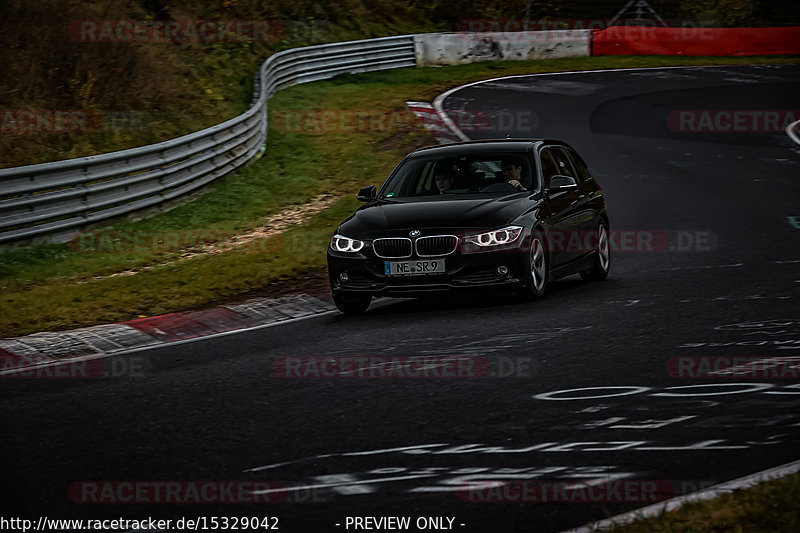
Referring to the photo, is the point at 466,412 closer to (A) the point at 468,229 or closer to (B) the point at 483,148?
(A) the point at 468,229

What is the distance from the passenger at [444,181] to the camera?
36.7ft

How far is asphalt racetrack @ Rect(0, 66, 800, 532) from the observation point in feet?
16.1

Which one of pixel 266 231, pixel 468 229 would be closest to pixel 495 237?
pixel 468 229

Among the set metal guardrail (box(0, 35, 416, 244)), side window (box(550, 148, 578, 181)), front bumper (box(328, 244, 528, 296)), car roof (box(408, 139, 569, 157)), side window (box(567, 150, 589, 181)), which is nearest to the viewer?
front bumper (box(328, 244, 528, 296))

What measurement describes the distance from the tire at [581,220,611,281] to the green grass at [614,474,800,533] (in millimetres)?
7348

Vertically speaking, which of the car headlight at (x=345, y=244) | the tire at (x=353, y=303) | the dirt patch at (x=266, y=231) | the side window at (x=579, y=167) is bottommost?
the dirt patch at (x=266, y=231)

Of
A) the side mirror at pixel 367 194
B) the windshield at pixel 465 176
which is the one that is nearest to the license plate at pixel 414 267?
the windshield at pixel 465 176

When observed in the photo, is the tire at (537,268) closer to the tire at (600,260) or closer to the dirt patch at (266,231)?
the tire at (600,260)

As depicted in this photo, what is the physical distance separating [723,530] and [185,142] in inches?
581

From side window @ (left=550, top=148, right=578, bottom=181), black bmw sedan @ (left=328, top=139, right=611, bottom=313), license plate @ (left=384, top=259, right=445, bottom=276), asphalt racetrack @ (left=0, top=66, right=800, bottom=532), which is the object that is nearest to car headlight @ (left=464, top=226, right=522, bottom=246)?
black bmw sedan @ (left=328, top=139, right=611, bottom=313)

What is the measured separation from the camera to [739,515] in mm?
4254

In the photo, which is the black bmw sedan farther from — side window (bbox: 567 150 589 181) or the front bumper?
side window (bbox: 567 150 589 181)

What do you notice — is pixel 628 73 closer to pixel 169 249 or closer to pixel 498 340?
pixel 169 249

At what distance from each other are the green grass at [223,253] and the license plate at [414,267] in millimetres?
2398
